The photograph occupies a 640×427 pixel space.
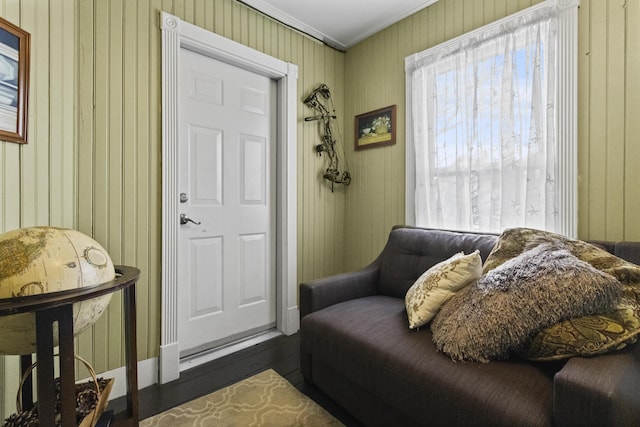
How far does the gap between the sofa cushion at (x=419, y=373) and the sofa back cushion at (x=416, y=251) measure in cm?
38

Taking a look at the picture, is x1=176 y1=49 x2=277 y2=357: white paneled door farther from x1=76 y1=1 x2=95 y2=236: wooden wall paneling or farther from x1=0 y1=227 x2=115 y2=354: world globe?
x1=0 y1=227 x2=115 y2=354: world globe

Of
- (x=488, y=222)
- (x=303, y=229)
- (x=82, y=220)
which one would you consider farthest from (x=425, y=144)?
(x=82, y=220)

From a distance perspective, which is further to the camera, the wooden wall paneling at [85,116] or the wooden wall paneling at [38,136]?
the wooden wall paneling at [85,116]

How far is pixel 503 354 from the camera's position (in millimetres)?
1124

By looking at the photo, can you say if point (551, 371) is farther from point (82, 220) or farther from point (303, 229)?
point (82, 220)

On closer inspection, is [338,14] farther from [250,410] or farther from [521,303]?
[250,410]

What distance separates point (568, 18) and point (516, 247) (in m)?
1.30

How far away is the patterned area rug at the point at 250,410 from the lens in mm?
1482

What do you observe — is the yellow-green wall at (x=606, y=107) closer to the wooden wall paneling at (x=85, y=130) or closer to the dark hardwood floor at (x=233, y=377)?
the dark hardwood floor at (x=233, y=377)

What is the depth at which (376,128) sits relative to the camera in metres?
2.67

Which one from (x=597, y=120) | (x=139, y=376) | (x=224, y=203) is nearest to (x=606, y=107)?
(x=597, y=120)

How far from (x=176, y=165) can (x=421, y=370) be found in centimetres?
171

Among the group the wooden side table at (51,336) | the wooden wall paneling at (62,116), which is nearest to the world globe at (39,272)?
the wooden side table at (51,336)

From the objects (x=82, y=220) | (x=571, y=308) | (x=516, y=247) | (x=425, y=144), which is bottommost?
(x=571, y=308)
